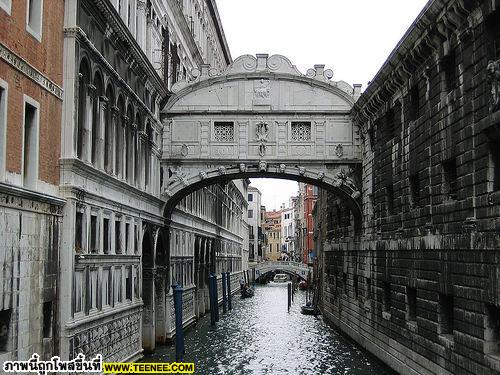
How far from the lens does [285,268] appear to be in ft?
242

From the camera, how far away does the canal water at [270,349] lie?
2025 centimetres

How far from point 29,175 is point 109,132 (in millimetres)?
5072

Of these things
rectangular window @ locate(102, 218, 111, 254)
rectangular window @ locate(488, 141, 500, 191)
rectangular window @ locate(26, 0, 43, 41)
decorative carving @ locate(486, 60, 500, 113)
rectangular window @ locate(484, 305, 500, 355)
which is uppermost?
rectangular window @ locate(26, 0, 43, 41)

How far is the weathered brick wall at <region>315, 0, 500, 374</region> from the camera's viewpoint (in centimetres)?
1231

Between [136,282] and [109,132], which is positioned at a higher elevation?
[109,132]

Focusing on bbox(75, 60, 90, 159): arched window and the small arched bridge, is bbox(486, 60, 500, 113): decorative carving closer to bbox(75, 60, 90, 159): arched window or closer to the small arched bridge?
bbox(75, 60, 90, 159): arched window

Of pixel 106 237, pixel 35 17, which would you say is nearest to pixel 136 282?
pixel 106 237

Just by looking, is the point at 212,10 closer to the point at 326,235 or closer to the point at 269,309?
the point at 326,235

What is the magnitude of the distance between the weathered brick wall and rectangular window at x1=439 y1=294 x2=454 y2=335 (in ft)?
0.07

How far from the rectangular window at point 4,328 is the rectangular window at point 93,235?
430cm

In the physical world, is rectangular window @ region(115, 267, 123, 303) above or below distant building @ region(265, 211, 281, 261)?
below

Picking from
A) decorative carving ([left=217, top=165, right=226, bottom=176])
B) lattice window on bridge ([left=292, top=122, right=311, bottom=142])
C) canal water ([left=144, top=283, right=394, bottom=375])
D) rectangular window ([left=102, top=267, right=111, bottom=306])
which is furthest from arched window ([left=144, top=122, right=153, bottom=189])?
canal water ([left=144, top=283, right=394, bottom=375])

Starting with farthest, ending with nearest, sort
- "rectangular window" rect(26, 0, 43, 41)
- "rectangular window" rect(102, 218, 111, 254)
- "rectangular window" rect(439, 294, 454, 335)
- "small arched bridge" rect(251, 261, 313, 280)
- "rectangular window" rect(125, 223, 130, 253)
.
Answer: "small arched bridge" rect(251, 261, 313, 280) → "rectangular window" rect(125, 223, 130, 253) → "rectangular window" rect(102, 218, 111, 254) → "rectangular window" rect(439, 294, 454, 335) → "rectangular window" rect(26, 0, 43, 41)

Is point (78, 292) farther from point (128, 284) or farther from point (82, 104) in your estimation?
point (128, 284)
